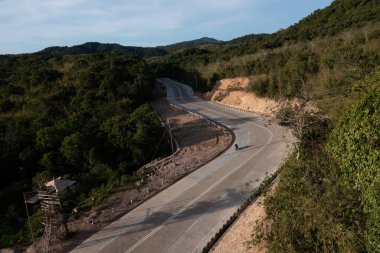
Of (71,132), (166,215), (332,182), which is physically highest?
(332,182)

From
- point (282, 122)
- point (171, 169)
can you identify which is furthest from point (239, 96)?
point (282, 122)

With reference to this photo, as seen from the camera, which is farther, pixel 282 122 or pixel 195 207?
pixel 282 122

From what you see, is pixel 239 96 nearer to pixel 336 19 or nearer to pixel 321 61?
pixel 321 61

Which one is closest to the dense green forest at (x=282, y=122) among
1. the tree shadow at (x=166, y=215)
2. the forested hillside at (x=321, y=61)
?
the forested hillside at (x=321, y=61)

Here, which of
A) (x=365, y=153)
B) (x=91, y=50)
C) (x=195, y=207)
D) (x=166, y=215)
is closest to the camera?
(x=365, y=153)

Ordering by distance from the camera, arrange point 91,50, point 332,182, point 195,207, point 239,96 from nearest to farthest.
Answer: point 332,182
point 195,207
point 239,96
point 91,50

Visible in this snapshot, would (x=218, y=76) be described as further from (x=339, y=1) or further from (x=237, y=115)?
(x=339, y=1)

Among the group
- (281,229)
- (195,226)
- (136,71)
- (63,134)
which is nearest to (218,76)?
(136,71)

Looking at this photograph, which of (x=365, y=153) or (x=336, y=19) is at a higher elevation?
(x=336, y=19)
